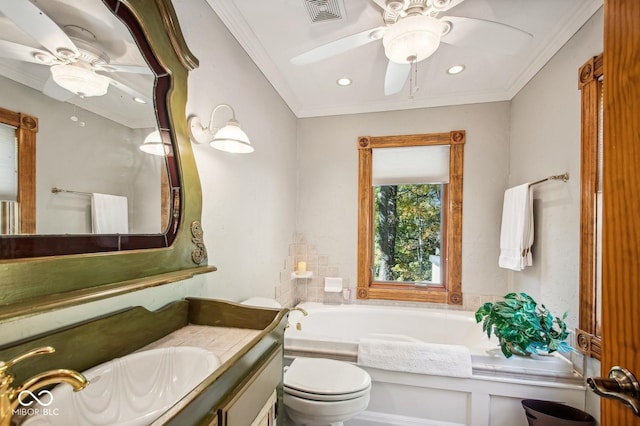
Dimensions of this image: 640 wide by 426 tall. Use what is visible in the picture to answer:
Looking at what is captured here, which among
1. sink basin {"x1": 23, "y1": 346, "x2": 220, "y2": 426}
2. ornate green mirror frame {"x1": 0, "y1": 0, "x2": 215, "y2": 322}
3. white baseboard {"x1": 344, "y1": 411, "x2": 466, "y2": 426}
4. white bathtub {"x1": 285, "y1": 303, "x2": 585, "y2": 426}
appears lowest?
white baseboard {"x1": 344, "y1": 411, "x2": 466, "y2": 426}

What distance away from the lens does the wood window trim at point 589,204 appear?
5.04 feet

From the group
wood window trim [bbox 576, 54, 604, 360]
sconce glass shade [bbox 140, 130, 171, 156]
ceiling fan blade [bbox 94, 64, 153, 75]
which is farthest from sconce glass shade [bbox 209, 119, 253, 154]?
wood window trim [bbox 576, 54, 604, 360]

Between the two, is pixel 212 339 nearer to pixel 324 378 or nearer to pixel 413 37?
pixel 324 378

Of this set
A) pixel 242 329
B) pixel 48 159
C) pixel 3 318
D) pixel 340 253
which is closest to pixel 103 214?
pixel 48 159

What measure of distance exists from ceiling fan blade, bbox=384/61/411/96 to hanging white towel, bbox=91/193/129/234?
5.45 feet

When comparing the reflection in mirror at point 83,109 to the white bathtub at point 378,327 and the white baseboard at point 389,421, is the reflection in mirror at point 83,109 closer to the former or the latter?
the white bathtub at point 378,327

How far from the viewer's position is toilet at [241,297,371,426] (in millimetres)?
1360

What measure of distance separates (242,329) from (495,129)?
112 inches

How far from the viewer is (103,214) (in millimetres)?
893

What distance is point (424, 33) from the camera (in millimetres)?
1372

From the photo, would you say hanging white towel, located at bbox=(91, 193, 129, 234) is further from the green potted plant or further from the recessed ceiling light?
the recessed ceiling light

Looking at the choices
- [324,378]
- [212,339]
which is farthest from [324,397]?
[212,339]

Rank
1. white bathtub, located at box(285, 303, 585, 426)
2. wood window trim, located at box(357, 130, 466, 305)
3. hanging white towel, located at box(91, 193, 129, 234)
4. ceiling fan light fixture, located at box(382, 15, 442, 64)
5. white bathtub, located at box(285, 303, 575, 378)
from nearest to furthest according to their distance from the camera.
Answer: hanging white towel, located at box(91, 193, 129, 234) → ceiling fan light fixture, located at box(382, 15, 442, 64) → white bathtub, located at box(285, 303, 585, 426) → white bathtub, located at box(285, 303, 575, 378) → wood window trim, located at box(357, 130, 466, 305)

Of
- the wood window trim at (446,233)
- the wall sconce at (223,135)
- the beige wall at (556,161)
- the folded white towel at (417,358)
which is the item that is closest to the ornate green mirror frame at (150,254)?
the wall sconce at (223,135)
